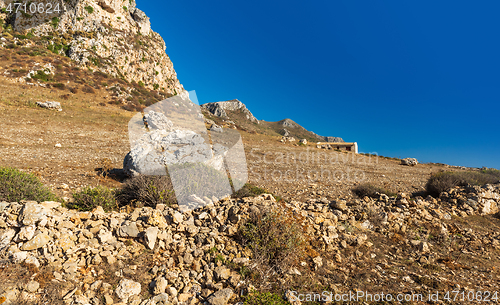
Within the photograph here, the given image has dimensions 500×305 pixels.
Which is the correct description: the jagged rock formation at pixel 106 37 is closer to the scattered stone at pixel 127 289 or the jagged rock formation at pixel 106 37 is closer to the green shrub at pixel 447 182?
the scattered stone at pixel 127 289

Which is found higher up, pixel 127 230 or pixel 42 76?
pixel 42 76

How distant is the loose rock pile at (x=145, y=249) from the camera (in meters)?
3.35

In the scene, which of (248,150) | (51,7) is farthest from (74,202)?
(51,7)

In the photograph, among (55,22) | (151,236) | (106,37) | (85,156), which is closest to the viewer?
(151,236)

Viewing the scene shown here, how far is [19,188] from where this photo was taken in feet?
16.8

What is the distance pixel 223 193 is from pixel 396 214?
5.64 meters

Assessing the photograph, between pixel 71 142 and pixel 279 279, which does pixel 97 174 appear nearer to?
pixel 71 142

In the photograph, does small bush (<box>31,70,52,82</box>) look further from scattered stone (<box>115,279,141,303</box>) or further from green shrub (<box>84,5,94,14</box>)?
scattered stone (<box>115,279,141,303</box>)

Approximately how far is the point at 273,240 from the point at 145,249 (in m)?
2.50

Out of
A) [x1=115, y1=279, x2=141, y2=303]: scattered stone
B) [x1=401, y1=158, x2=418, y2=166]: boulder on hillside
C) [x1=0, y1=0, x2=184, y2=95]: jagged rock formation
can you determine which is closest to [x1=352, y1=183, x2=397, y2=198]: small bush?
[x1=115, y1=279, x2=141, y2=303]: scattered stone

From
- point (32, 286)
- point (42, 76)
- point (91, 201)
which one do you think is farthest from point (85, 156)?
point (42, 76)

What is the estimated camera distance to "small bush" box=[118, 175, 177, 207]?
19.4 feet

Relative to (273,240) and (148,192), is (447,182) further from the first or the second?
(148,192)

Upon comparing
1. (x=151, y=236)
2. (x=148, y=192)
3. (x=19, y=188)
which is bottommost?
(x=151, y=236)
